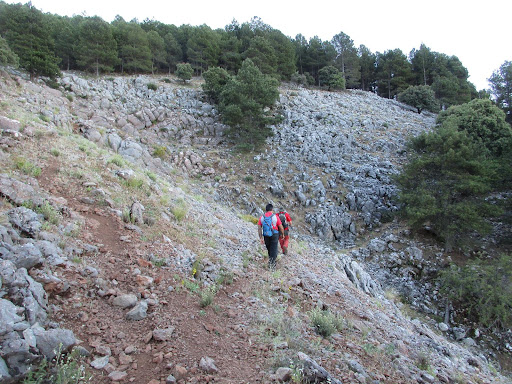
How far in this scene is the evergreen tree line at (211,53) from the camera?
2527cm

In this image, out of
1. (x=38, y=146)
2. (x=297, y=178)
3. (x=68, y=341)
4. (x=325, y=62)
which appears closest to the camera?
(x=68, y=341)

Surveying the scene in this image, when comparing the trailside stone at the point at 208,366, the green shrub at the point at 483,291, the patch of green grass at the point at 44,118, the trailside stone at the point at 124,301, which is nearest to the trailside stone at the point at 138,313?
the trailside stone at the point at 124,301

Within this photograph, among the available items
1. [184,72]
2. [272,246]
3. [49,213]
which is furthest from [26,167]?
[184,72]

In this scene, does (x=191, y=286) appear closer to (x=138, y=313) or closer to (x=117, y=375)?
(x=138, y=313)

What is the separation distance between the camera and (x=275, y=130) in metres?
28.7

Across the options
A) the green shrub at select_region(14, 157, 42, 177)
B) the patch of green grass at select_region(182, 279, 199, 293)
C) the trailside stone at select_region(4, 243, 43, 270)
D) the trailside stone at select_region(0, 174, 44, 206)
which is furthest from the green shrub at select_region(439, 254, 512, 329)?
the green shrub at select_region(14, 157, 42, 177)

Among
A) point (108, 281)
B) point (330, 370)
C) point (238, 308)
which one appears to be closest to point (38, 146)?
point (108, 281)

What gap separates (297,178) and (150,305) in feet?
64.7

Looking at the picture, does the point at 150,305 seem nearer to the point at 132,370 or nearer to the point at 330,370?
the point at 132,370

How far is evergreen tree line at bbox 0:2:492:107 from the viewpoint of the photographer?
82.9 ft

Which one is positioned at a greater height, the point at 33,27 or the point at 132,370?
the point at 33,27

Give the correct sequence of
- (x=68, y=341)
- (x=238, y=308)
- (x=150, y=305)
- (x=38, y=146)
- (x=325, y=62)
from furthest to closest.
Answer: (x=325, y=62) < (x=38, y=146) < (x=238, y=308) < (x=150, y=305) < (x=68, y=341)

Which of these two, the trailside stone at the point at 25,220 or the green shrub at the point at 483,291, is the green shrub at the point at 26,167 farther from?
the green shrub at the point at 483,291

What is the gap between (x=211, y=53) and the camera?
139 ft
